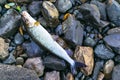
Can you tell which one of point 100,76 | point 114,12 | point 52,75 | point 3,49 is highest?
point 114,12

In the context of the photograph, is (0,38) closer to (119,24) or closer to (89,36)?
(89,36)

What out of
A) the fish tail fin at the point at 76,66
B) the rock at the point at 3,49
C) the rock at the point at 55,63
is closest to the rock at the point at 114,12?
the fish tail fin at the point at 76,66

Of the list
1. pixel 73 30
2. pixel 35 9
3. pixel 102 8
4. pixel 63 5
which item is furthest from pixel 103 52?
pixel 35 9

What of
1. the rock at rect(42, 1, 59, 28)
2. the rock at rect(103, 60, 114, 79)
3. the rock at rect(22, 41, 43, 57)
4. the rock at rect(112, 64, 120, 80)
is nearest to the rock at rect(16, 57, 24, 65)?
the rock at rect(22, 41, 43, 57)

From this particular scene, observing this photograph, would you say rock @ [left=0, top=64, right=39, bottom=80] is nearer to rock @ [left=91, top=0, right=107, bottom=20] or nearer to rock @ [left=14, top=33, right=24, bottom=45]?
rock @ [left=14, top=33, right=24, bottom=45]

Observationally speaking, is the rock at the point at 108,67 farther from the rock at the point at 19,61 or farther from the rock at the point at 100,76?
the rock at the point at 19,61

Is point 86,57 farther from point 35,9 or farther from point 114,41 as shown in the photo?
point 35,9
